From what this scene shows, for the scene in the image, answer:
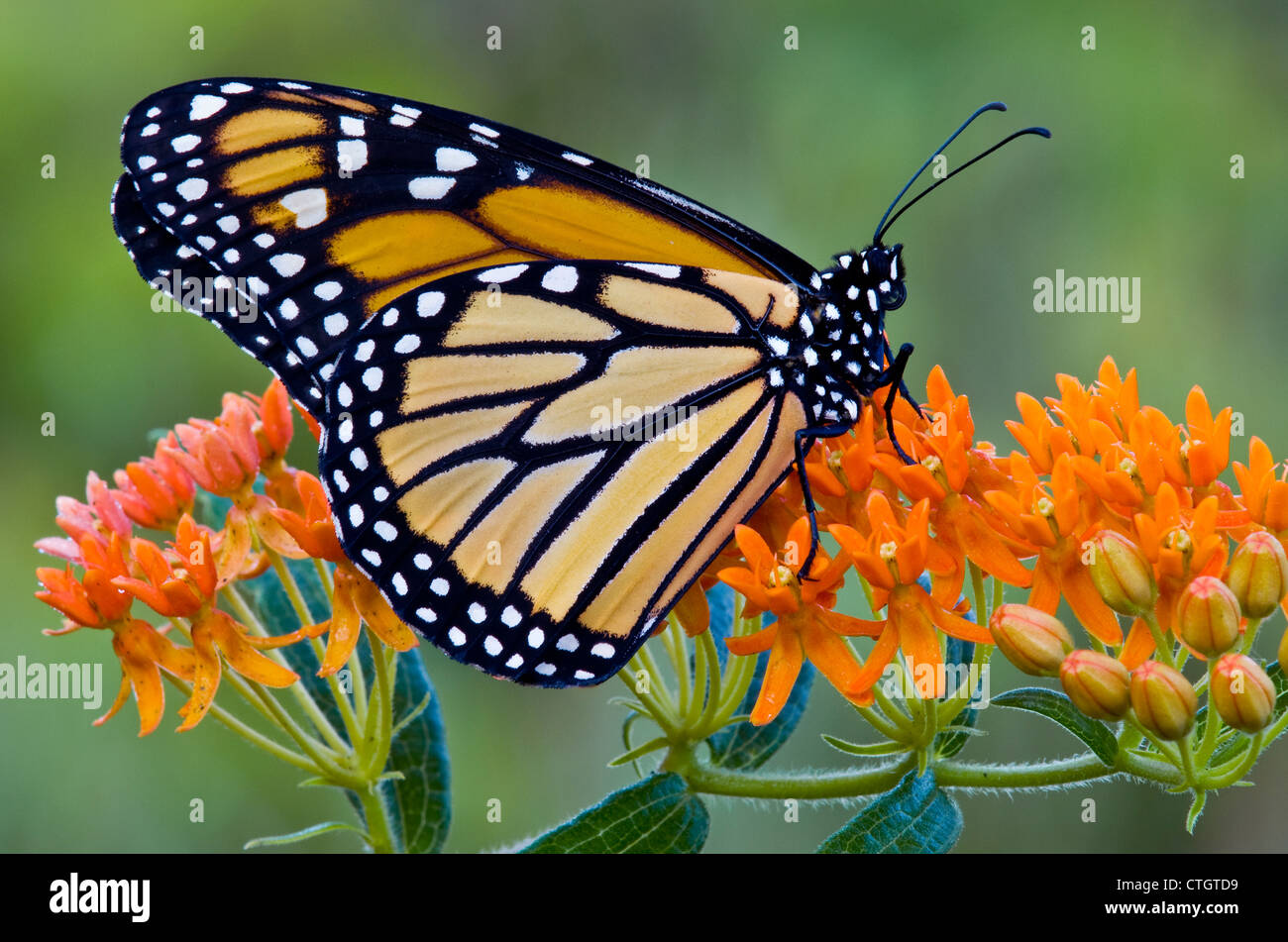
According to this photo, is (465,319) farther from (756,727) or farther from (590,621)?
(756,727)

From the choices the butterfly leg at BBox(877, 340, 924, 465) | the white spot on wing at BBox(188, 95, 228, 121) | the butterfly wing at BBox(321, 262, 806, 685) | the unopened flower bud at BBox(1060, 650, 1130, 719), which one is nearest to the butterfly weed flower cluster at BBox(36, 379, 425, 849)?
the butterfly wing at BBox(321, 262, 806, 685)

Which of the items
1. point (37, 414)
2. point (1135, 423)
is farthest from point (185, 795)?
point (1135, 423)

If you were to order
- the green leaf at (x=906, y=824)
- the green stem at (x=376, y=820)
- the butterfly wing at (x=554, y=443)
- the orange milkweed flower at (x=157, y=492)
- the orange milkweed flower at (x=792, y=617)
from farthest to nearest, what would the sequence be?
the orange milkweed flower at (x=157, y=492), the green stem at (x=376, y=820), the butterfly wing at (x=554, y=443), the orange milkweed flower at (x=792, y=617), the green leaf at (x=906, y=824)

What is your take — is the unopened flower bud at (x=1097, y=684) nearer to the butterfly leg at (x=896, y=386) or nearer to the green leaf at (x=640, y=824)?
the butterfly leg at (x=896, y=386)

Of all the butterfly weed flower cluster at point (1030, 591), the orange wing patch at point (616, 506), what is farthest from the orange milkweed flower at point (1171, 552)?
the orange wing patch at point (616, 506)

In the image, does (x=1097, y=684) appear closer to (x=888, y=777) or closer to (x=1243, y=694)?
(x=1243, y=694)
